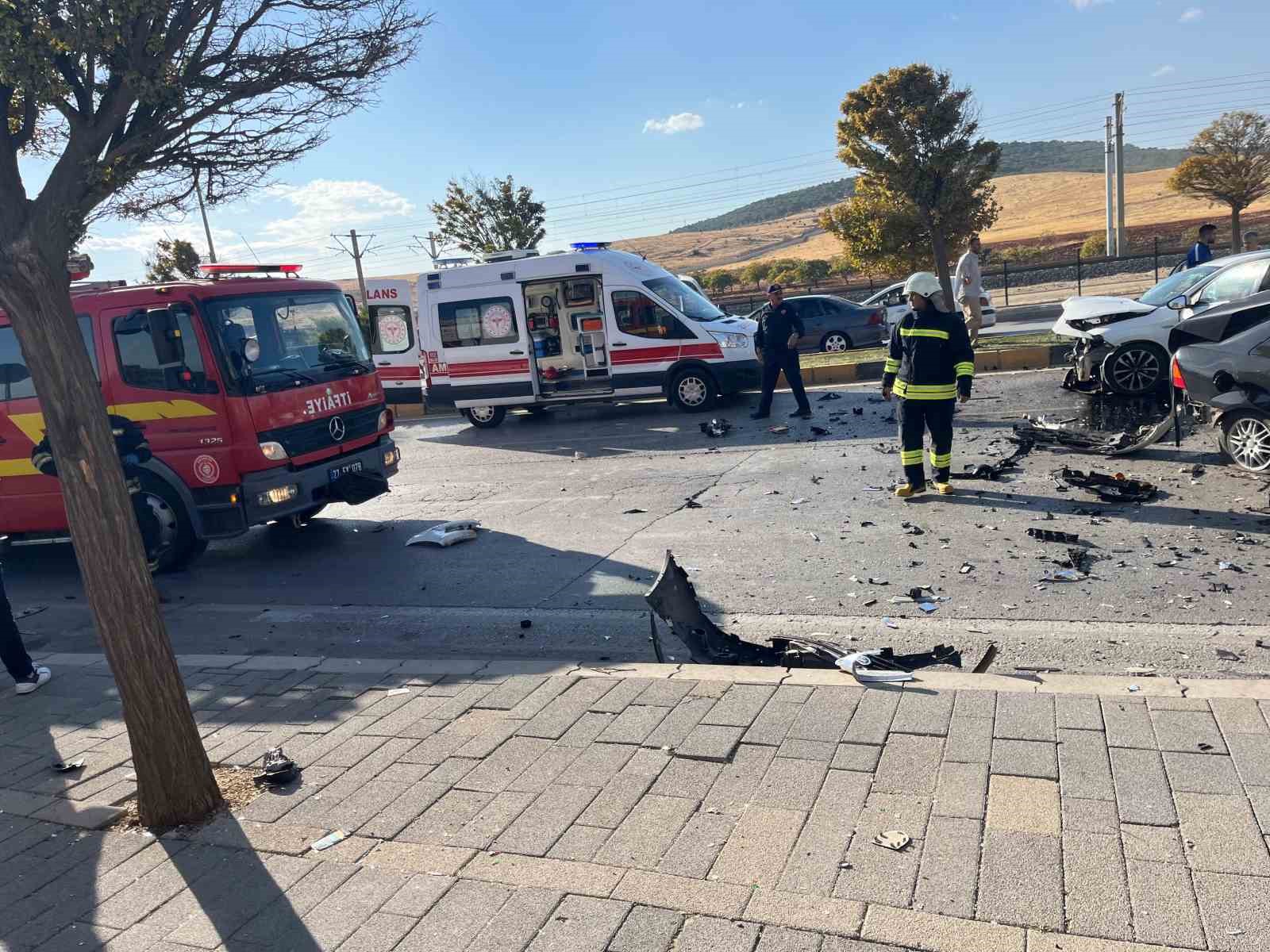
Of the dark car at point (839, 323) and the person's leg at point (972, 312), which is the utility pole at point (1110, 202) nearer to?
the dark car at point (839, 323)

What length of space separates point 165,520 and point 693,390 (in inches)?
324

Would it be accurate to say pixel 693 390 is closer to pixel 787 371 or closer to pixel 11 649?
pixel 787 371

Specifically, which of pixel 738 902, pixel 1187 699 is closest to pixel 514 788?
pixel 738 902

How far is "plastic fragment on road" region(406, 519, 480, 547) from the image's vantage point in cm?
863

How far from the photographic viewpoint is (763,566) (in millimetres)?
6895

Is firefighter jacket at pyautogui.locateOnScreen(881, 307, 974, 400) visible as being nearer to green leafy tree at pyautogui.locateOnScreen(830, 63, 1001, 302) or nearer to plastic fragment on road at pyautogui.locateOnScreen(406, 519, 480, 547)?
plastic fragment on road at pyautogui.locateOnScreen(406, 519, 480, 547)

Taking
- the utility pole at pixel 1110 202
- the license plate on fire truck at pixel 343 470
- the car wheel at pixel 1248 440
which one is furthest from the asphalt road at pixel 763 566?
the utility pole at pixel 1110 202

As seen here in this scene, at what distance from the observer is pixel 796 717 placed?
13.6ft

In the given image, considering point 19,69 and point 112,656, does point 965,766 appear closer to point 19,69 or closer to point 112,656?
point 112,656

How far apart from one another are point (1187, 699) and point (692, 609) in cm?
251

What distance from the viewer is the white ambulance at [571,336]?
575 inches

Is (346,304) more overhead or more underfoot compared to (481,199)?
more underfoot

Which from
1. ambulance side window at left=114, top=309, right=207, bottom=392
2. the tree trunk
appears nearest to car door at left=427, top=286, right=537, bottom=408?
ambulance side window at left=114, top=309, right=207, bottom=392

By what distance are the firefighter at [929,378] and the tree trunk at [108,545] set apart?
616 cm
